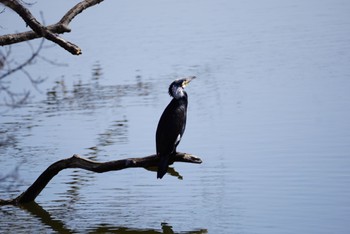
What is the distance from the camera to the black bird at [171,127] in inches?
303

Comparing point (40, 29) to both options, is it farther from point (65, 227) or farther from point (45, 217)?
point (45, 217)

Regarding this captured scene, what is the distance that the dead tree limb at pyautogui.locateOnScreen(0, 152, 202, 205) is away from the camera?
23.8ft

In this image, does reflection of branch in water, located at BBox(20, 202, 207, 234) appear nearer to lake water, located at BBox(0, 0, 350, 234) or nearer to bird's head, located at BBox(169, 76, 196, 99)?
lake water, located at BBox(0, 0, 350, 234)

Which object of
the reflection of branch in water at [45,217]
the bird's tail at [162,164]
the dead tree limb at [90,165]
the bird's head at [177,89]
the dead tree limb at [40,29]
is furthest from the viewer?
the bird's head at [177,89]

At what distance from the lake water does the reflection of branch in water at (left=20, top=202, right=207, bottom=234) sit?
2 centimetres

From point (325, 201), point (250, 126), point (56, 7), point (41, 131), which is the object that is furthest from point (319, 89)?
point (56, 7)

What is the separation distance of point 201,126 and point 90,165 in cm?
339

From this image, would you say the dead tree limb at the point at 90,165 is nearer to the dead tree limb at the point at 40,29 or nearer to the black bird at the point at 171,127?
the black bird at the point at 171,127

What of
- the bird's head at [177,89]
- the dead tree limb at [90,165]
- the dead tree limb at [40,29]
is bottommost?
the dead tree limb at [90,165]

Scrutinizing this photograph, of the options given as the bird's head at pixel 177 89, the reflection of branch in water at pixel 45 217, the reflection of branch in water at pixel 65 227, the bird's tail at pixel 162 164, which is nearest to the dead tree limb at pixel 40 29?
the bird's tail at pixel 162 164

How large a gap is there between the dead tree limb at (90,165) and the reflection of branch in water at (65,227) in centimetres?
10

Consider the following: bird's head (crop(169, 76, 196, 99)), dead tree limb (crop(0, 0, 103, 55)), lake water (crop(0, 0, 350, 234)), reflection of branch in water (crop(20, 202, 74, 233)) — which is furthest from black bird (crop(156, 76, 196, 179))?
dead tree limb (crop(0, 0, 103, 55))

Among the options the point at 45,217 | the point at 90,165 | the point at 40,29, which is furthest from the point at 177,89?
the point at 40,29

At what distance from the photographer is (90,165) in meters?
7.54
